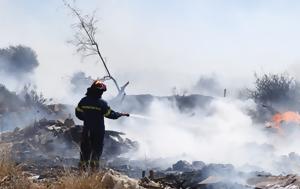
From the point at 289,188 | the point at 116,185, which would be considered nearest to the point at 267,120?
the point at 289,188

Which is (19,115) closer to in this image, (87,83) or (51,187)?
(87,83)

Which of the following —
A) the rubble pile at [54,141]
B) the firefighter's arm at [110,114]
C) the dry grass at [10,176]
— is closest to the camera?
the dry grass at [10,176]

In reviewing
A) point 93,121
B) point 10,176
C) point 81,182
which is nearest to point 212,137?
point 93,121

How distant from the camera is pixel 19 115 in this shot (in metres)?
26.7

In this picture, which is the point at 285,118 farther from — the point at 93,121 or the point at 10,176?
the point at 10,176

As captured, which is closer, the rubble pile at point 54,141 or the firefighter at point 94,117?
the firefighter at point 94,117

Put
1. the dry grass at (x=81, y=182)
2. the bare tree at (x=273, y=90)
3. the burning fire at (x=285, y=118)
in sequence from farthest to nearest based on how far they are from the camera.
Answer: the bare tree at (x=273, y=90) < the burning fire at (x=285, y=118) < the dry grass at (x=81, y=182)

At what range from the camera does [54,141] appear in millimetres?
19344

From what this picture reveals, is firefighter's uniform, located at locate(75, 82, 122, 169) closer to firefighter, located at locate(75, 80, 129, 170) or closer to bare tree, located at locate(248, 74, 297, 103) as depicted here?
firefighter, located at locate(75, 80, 129, 170)

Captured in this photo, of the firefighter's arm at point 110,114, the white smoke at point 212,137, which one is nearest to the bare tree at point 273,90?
the white smoke at point 212,137

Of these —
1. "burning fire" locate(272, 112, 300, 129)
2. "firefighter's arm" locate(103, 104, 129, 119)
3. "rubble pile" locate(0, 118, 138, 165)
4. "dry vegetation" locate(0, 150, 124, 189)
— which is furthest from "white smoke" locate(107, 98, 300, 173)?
"dry vegetation" locate(0, 150, 124, 189)

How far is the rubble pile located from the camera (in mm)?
A: 18212

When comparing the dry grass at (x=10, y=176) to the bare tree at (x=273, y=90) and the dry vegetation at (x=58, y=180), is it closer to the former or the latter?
the dry vegetation at (x=58, y=180)

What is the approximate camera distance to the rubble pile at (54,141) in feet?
59.8
